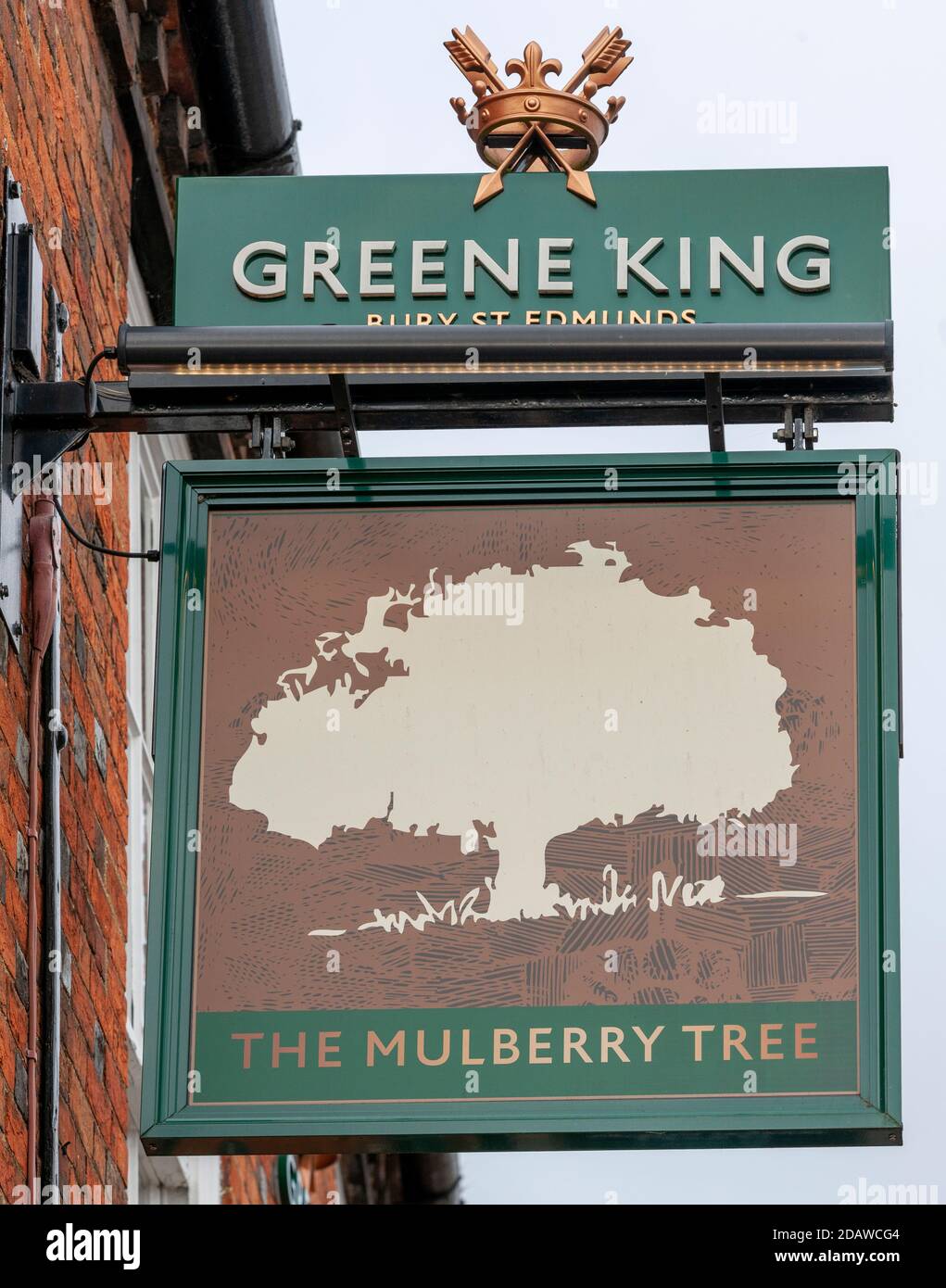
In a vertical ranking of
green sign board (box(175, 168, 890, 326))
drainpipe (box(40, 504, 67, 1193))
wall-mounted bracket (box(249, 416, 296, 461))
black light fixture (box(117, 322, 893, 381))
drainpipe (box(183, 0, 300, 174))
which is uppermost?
drainpipe (box(183, 0, 300, 174))

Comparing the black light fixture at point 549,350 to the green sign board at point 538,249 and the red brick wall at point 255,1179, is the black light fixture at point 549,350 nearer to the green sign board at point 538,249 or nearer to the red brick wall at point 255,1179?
the green sign board at point 538,249

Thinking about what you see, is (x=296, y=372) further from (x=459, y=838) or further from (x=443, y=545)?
(x=459, y=838)

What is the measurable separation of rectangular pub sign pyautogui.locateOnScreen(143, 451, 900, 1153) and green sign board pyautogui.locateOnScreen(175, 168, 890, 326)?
54cm

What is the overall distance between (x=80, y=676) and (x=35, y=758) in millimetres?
745

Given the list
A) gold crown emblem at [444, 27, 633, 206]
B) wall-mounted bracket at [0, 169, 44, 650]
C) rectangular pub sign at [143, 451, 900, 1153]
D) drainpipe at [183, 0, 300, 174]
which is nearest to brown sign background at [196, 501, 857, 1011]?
rectangular pub sign at [143, 451, 900, 1153]

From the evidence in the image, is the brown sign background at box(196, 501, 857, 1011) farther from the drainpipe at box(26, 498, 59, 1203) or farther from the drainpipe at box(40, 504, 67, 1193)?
the drainpipe at box(40, 504, 67, 1193)

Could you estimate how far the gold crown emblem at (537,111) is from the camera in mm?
6699

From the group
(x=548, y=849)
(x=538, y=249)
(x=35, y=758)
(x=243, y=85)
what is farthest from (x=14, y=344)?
(x=243, y=85)

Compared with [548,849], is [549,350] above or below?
above

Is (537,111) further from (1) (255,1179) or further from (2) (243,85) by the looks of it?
(1) (255,1179)

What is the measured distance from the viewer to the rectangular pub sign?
5484 mm

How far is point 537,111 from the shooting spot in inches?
264

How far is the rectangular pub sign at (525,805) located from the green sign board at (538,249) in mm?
535
